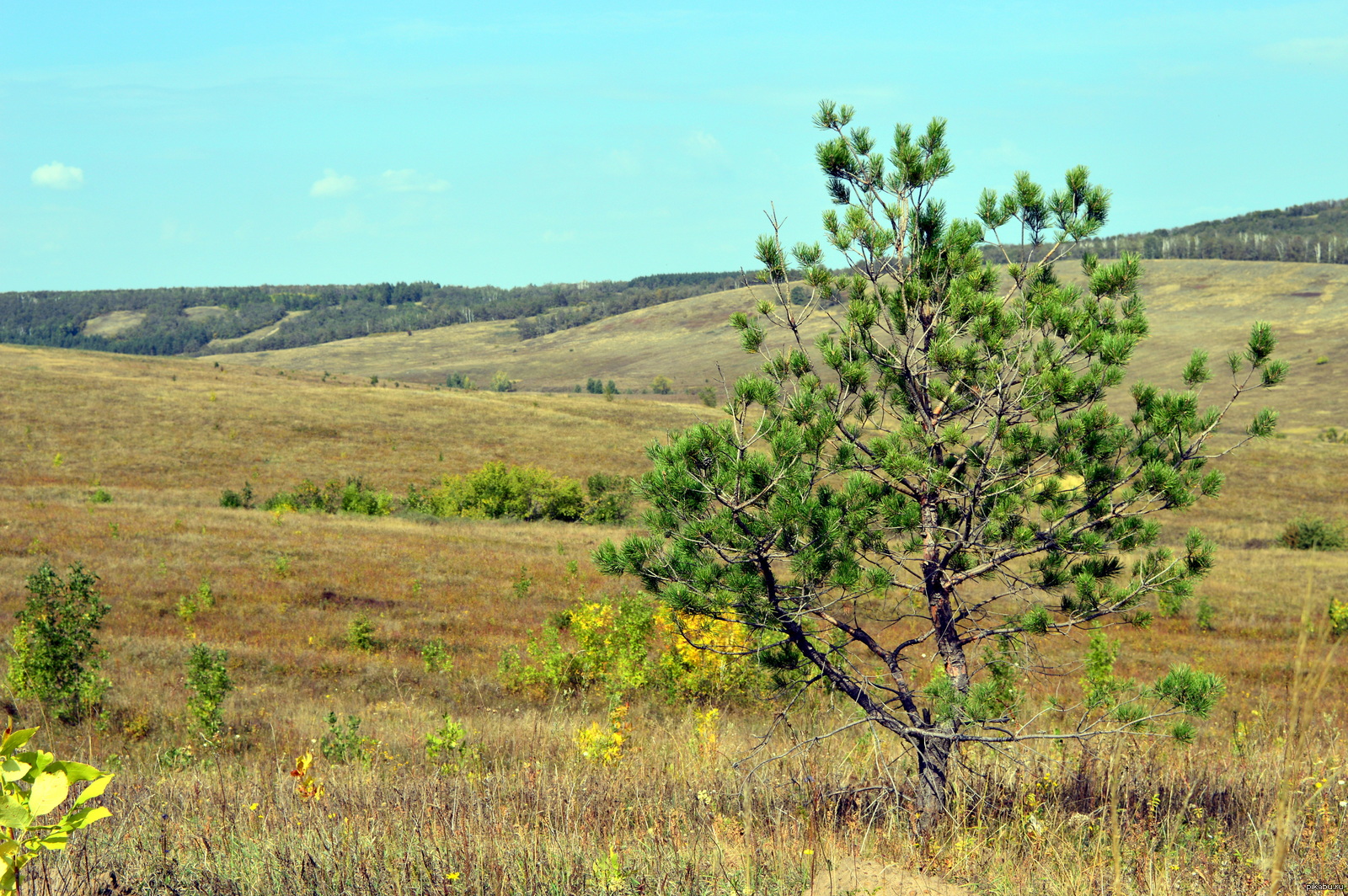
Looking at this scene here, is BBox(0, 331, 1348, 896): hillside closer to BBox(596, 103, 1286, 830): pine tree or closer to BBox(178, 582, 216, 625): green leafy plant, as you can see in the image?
BBox(178, 582, 216, 625): green leafy plant

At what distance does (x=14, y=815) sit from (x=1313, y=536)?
43.4 meters

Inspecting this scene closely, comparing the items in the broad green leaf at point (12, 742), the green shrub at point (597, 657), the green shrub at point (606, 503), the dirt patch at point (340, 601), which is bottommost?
the green shrub at point (606, 503)

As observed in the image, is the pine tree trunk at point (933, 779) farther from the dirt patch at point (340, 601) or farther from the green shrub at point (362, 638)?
the dirt patch at point (340, 601)

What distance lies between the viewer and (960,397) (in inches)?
194

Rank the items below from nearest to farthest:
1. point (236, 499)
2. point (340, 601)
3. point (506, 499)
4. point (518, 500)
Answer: point (340, 601) < point (236, 499) < point (518, 500) < point (506, 499)

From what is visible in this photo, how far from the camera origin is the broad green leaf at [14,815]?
51.9 inches

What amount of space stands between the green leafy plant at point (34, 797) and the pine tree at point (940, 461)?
2979 mm

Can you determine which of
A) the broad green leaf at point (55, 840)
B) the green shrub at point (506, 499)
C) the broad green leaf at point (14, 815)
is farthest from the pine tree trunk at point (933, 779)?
the green shrub at point (506, 499)

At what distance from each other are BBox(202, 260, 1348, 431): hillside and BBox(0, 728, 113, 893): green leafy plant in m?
91.9

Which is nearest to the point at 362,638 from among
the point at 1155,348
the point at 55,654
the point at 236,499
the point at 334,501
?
the point at 55,654

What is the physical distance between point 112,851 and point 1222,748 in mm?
8085

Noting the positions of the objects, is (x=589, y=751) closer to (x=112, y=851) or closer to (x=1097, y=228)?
(x=112, y=851)

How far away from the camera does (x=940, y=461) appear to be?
4859 millimetres

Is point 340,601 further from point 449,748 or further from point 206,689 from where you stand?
point 449,748
